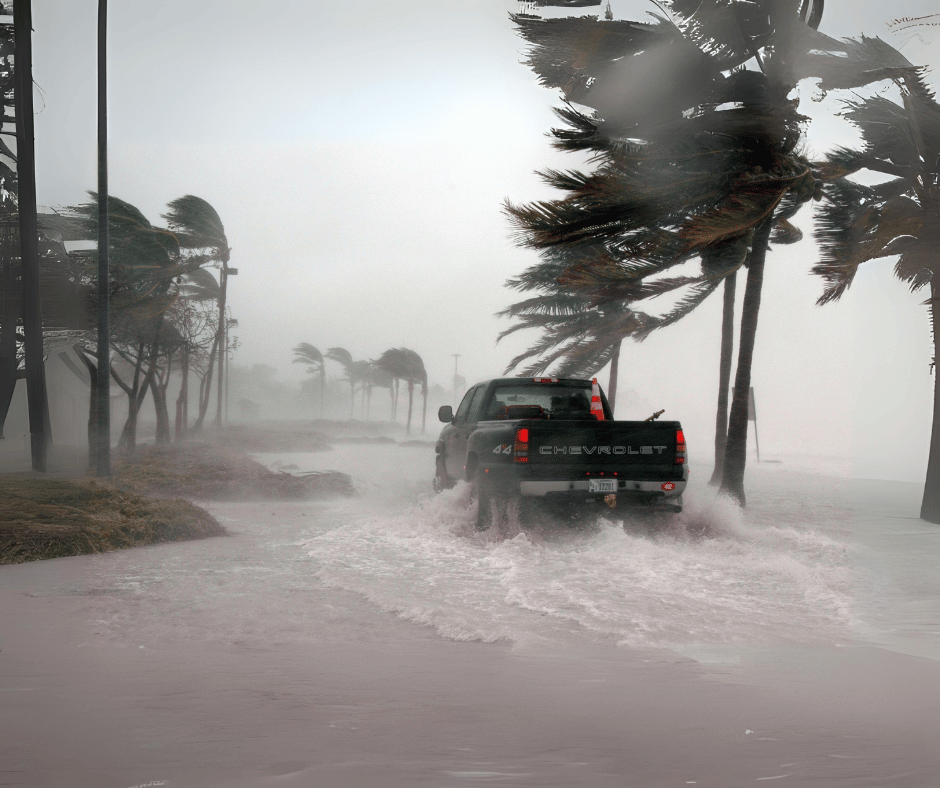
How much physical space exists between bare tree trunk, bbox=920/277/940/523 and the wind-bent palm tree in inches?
123

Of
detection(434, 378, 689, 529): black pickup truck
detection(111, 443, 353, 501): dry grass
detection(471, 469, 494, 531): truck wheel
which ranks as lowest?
detection(111, 443, 353, 501): dry grass

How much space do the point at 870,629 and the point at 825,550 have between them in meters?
4.16

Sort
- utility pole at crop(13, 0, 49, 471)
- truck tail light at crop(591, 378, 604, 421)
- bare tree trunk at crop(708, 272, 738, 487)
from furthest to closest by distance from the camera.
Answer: bare tree trunk at crop(708, 272, 738, 487) < utility pole at crop(13, 0, 49, 471) < truck tail light at crop(591, 378, 604, 421)

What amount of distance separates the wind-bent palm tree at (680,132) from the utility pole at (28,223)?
10017 millimetres

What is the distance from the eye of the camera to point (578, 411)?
11.7 m

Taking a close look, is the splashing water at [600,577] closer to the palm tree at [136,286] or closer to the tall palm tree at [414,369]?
the palm tree at [136,286]

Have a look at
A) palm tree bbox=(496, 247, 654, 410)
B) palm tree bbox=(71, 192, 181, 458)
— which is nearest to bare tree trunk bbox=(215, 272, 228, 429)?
palm tree bbox=(71, 192, 181, 458)

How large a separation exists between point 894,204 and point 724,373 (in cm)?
527

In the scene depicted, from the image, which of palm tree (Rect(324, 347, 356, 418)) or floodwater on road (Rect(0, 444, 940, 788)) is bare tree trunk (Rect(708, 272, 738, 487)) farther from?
palm tree (Rect(324, 347, 356, 418))

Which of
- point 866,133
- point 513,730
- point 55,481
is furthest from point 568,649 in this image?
point 866,133

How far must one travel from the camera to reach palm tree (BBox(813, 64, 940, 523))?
48.3 feet

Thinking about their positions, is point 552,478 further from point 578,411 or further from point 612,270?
point 612,270

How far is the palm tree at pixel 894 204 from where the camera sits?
14711mm

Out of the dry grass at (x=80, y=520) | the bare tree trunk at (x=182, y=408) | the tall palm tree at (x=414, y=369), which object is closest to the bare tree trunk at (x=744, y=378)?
the dry grass at (x=80, y=520)
